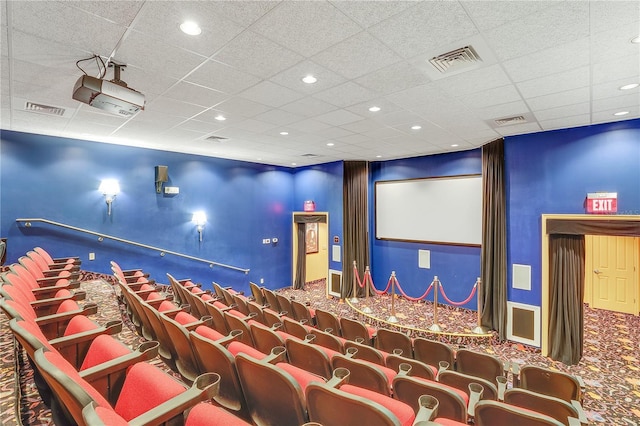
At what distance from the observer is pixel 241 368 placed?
1.90 m

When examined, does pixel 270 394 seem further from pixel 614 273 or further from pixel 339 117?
pixel 614 273

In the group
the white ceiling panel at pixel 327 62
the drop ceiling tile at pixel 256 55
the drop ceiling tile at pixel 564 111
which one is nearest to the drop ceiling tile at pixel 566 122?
the white ceiling panel at pixel 327 62

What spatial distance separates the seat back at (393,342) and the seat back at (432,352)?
0.26 ft

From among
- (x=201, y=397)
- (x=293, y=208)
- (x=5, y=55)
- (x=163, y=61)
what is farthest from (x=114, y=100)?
(x=293, y=208)

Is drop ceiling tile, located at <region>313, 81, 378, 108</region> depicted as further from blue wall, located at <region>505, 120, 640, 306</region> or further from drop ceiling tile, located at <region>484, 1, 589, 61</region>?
blue wall, located at <region>505, 120, 640, 306</region>

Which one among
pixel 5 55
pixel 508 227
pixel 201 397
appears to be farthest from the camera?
pixel 508 227

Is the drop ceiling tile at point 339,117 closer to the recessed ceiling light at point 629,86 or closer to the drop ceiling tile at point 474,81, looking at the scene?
the drop ceiling tile at point 474,81

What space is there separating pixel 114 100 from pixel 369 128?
12.1 ft

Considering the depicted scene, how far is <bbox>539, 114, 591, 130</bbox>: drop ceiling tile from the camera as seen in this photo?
4.49m

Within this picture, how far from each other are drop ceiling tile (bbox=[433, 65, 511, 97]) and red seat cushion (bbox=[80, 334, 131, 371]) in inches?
146

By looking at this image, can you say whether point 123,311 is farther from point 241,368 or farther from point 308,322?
point 241,368

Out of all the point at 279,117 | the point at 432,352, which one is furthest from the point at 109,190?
the point at 432,352

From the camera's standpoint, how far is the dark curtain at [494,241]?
5.81 m

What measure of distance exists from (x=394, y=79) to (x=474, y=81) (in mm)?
896
